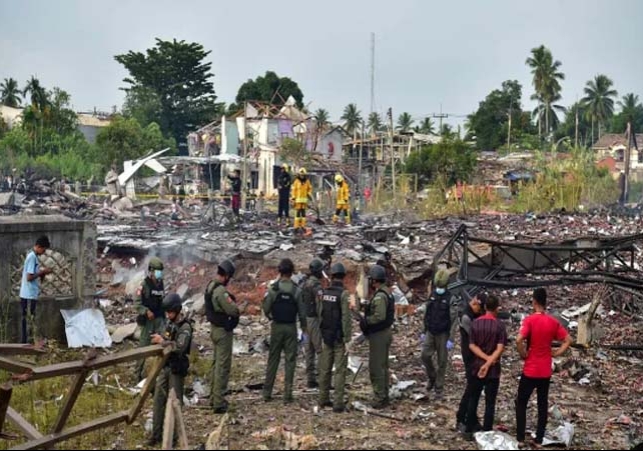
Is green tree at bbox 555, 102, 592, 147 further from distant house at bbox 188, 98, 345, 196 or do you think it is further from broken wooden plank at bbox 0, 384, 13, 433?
broken wooden plank at bbox 0, 384, 13, 433

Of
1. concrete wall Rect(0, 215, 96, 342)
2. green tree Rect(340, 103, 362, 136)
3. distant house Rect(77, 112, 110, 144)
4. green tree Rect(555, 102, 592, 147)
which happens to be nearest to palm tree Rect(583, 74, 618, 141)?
green tree Rect(555, 102, 592, 147)

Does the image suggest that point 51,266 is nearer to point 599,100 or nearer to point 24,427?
point 24,427

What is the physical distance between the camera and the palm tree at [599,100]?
271 ft

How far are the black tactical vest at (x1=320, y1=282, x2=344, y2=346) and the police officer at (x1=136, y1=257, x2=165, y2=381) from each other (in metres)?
2.20

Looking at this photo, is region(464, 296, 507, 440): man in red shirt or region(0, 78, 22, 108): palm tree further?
region(0, 78, 22, 108): palm tree

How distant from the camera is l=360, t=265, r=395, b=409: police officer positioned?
830 centimetres

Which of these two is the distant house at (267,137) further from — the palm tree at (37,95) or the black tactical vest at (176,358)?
the black tactical vest at (176,358)

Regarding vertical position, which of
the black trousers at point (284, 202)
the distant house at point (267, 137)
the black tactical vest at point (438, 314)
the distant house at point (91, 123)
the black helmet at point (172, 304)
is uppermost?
the distant house at point (91, 123)

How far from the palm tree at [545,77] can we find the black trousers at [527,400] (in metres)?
68.6

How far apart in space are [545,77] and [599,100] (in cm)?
1311

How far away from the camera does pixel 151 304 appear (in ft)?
30.1

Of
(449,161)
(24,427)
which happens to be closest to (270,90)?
(449,161)

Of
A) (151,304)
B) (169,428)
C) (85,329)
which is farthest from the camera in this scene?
(85,329)

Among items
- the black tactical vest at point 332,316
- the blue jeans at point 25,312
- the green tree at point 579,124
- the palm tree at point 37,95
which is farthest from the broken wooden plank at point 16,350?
the green tree at point 579,124
